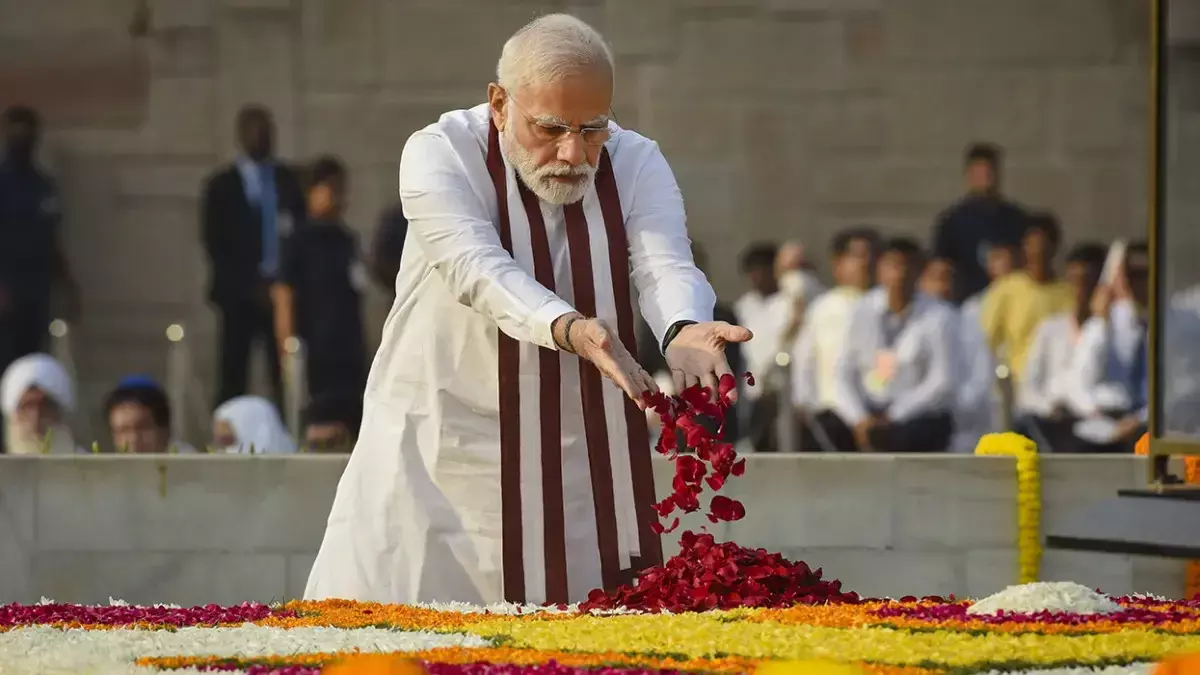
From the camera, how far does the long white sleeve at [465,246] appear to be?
625cm

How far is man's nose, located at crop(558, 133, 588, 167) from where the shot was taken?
647 cm

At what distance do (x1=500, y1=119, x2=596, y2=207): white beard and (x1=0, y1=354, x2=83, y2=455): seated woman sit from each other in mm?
5294

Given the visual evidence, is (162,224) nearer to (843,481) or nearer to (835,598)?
(843,481)

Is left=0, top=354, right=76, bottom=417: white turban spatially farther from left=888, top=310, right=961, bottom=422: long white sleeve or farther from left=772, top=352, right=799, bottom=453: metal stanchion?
left=888, top=310, right=961, bottom=422: long white sleeve

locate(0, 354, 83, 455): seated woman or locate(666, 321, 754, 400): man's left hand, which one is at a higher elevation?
locate(666, 321, 754, 400): man's left hand

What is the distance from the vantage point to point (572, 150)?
6488 mm

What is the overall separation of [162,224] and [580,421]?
9.05 meters

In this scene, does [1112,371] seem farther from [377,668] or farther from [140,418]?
[377,668]

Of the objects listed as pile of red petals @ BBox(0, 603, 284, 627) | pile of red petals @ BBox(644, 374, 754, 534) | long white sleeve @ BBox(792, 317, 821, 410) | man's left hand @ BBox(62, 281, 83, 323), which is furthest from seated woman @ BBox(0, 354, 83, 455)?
pile of red petals @ BBox(644, 374, 754, 534)

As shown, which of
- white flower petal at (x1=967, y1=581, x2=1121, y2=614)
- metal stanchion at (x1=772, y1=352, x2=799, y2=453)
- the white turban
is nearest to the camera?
white flower petal at (x1=967, y1=581, x2=1121, y2=614)

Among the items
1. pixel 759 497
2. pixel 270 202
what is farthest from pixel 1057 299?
pixel 759 497

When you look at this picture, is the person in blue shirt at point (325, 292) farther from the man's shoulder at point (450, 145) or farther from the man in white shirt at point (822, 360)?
the man's shoulder at point (450, 145)

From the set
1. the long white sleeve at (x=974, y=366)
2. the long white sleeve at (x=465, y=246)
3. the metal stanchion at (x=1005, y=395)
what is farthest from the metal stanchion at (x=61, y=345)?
the long white sleeve at (x=465, y=246)

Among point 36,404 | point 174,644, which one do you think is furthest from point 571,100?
point 36,404
